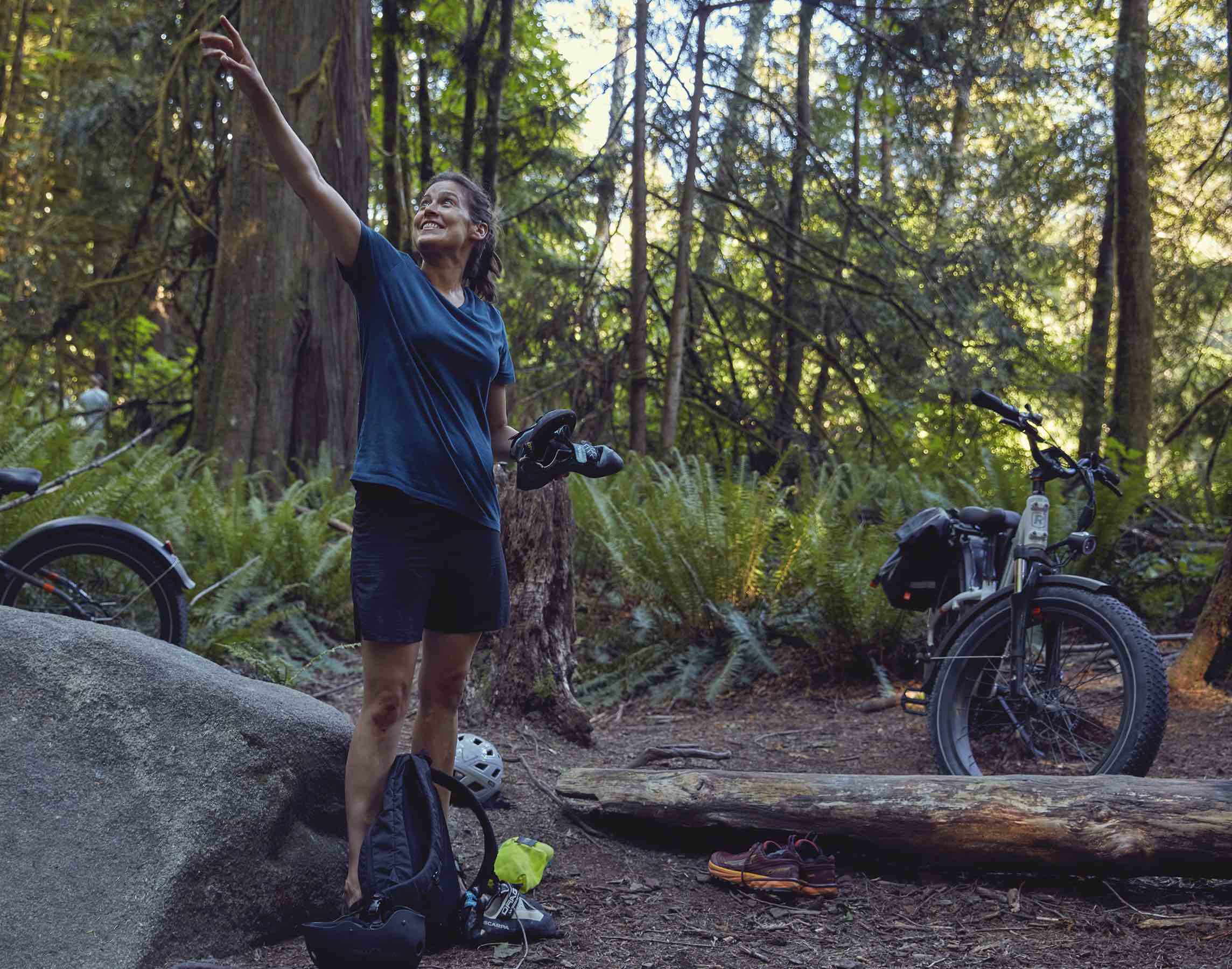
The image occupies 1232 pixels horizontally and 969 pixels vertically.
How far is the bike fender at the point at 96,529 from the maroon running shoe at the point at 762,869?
338cm

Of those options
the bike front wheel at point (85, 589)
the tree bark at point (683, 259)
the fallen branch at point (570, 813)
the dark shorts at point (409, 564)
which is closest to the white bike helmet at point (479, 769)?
the fallen branch at point (570, 813)

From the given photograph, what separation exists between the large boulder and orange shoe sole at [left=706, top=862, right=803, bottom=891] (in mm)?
1244

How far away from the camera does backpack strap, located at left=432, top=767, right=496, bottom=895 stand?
2.90 metres

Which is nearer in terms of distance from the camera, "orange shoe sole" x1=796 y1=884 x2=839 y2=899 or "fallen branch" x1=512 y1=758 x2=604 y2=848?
"orange shoe sole" x1=796 y1=884 x2=839 y2=899

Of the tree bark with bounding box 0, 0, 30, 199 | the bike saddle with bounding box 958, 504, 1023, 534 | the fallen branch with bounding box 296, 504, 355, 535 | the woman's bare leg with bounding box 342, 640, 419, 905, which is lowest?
the woman's bare leg with bounding box 342, 640, 419, 905

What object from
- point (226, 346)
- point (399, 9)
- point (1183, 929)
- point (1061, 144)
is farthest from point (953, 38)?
point (1183, 929)

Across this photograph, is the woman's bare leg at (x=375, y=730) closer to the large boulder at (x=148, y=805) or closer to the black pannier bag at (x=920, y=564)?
the large boulder at (x=148, y=805)

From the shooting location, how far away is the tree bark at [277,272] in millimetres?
8883

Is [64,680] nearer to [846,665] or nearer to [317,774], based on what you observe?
[317,774]

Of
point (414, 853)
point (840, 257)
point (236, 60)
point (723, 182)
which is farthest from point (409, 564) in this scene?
point (723, 182)

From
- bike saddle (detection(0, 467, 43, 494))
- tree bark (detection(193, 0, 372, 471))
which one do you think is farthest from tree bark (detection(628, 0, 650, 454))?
bike saddle (detection(0, 467, 43, 494))

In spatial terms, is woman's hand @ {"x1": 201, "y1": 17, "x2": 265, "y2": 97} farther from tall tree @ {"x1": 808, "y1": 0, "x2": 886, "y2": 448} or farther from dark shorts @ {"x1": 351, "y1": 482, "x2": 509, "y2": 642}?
tall tree @ {"x1": 808, "y1": 0, "x2": 886, "y2": 448}

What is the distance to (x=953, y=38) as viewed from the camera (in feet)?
33.7

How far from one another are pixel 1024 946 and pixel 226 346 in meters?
7.81
